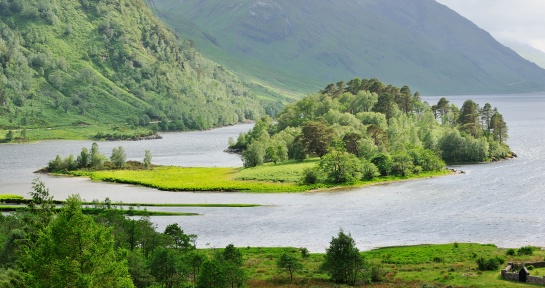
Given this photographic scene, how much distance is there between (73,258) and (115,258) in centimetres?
438

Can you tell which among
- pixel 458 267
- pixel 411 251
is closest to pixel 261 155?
pixel 411 251

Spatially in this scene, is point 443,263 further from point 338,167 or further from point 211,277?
point 338,167

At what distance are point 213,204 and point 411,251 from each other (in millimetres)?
58465

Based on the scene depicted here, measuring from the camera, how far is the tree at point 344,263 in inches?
2990

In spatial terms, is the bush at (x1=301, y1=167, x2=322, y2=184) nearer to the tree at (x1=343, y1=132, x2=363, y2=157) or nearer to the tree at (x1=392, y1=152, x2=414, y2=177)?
the tree at (x1=392, y1=152, x2=414, y2=177)

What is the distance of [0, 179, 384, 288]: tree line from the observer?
1845 inches

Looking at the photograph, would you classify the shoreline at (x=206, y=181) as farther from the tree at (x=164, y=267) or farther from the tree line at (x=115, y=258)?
the tree at (x=164, y=267)

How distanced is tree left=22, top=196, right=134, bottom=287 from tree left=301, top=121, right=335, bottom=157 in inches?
5940

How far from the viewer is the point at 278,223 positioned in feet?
389

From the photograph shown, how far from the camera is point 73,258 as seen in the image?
47.2 m

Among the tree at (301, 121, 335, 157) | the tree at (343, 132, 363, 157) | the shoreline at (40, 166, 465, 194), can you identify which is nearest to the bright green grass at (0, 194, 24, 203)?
the shoreline at (40, 166, 465, 194)

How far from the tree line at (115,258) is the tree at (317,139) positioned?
107 m

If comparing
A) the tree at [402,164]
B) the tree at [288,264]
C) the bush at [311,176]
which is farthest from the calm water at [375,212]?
the tree at [288,264]

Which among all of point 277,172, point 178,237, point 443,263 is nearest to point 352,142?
point 277,172
